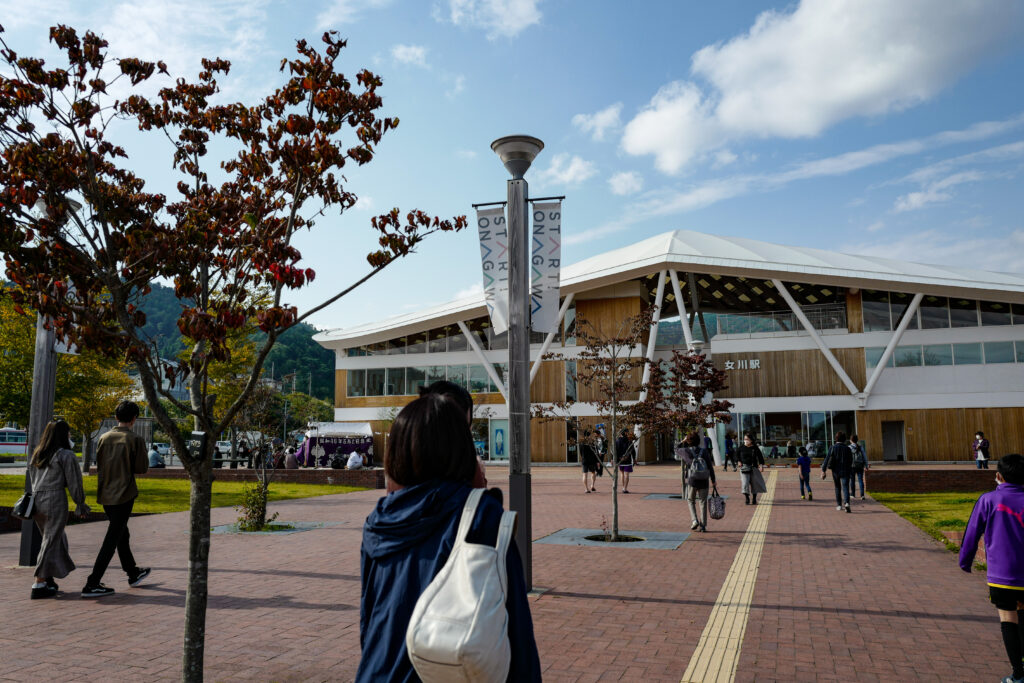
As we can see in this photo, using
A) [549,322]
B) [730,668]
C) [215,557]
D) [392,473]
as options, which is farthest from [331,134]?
[215,557]

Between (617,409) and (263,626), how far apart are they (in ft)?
24.7

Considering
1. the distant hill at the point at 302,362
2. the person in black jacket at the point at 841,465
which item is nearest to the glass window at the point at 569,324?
the person in black jacket at the point at 841,465

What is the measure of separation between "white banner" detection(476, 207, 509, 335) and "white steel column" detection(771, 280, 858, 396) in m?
31.1

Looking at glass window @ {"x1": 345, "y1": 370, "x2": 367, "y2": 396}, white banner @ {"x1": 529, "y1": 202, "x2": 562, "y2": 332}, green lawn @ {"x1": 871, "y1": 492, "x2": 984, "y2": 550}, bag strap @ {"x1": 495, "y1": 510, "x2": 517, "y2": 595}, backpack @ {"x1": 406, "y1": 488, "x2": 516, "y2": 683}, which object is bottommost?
green lawn @ {"x1": 871, "y1": 492, "x2": 984, "y2": 550}

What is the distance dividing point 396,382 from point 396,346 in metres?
2.31

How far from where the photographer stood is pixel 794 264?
35.2 m

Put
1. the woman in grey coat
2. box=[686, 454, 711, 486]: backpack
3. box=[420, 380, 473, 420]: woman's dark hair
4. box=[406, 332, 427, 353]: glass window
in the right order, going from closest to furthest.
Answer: box=[420, 380, 473, 420]: woman's dark hair < the woman in grey coat < box=[686, 454, 711, 486]: backpack < box=[406, 332, 427, 353]: glass window

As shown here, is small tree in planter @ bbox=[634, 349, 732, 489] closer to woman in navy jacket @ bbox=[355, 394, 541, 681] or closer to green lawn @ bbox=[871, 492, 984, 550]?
green lawn @ bbox=[871, 492, 984, 550]

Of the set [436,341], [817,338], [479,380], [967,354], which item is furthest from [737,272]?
[436,341]

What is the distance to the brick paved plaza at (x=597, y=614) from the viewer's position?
4887mm

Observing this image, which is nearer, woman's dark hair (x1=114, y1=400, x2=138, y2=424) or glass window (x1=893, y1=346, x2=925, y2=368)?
woman's dark hair (x1=114, y1=400, x2=138, y2=424)

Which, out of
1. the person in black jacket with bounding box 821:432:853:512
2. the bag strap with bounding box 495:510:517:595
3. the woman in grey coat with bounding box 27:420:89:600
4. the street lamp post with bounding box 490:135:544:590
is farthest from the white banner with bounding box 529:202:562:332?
the person in black jacket with bounding box 821:432:853:512

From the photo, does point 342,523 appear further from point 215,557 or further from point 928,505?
point 928,505

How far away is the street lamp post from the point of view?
7141 millimetres
